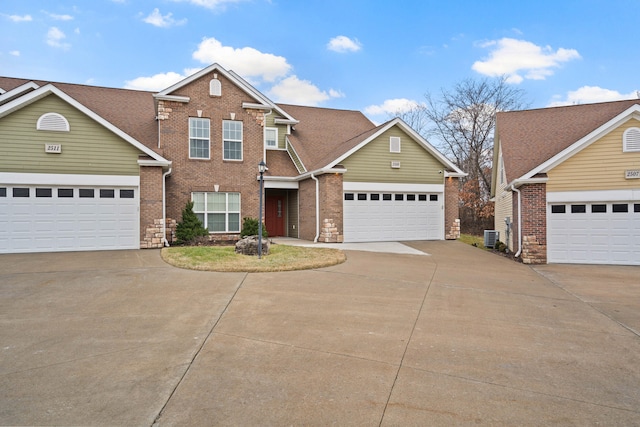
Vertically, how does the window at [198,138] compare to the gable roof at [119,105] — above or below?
below

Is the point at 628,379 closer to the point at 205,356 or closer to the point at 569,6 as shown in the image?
the point at 205,356

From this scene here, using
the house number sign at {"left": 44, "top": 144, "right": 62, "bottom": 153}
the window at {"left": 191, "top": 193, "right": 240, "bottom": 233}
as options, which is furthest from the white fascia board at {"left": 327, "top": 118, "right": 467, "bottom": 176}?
the house number sign at {"left": 44, "top": 144, "right": 62, "bottom": 153}

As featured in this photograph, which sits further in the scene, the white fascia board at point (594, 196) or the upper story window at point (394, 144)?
the upper story window at point (394, 144)

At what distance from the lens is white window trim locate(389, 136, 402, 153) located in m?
18.8

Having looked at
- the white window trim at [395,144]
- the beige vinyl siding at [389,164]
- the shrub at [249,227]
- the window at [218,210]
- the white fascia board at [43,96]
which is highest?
the white fascia board at [43,96]

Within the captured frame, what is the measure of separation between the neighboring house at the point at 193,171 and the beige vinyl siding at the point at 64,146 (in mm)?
33

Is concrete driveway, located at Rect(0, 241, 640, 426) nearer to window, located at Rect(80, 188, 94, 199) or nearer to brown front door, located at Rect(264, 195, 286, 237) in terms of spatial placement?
window, located at Rect(80, 188, 94, 199)

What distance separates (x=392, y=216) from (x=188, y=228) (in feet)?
28.6

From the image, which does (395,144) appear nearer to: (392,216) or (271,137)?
(392,216)

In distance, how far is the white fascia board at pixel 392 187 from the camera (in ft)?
59.4

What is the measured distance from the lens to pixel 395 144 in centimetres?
1881

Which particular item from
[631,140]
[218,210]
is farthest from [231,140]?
[631,140]

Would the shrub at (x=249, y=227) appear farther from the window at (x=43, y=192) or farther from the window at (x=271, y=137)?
the window at (x=43, y=192)

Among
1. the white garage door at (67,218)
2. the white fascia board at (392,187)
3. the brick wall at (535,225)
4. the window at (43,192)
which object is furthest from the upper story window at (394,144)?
the window at (43,192)
